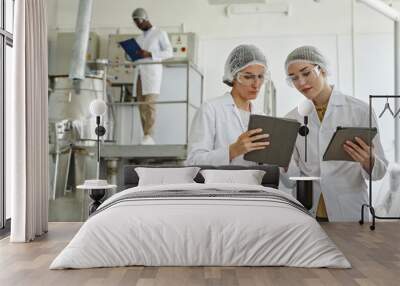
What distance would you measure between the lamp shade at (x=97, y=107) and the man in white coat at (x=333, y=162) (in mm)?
2196

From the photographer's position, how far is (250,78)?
6.71 m

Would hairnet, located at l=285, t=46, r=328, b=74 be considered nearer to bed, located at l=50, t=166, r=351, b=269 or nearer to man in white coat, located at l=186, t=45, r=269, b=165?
man in white coat, located at l=186, t=45, r=269, b=165

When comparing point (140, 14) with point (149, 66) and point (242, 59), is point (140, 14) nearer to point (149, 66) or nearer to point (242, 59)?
point (149, 66)

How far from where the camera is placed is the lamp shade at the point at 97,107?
665 cm

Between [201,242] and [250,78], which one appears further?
[250,78]

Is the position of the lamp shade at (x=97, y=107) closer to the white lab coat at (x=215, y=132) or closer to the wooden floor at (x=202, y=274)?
the white lab coat at (x=215, y=132)

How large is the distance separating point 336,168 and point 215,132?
1.47 m

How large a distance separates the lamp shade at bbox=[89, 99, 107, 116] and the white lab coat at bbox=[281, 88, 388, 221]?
2268 mm

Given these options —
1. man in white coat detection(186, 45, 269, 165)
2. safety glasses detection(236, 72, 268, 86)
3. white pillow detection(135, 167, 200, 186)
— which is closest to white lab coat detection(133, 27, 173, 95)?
man in white coat detection(186, 45, 269, 165)

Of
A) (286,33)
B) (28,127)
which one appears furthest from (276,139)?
(28,127)

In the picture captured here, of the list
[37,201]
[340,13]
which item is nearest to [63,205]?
[37,201]

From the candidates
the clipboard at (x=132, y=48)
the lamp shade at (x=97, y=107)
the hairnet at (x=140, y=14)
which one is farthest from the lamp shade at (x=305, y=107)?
the lamp shade at (x=97, y=107)

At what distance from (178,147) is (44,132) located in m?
1.66

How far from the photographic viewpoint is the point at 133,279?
144 inches
